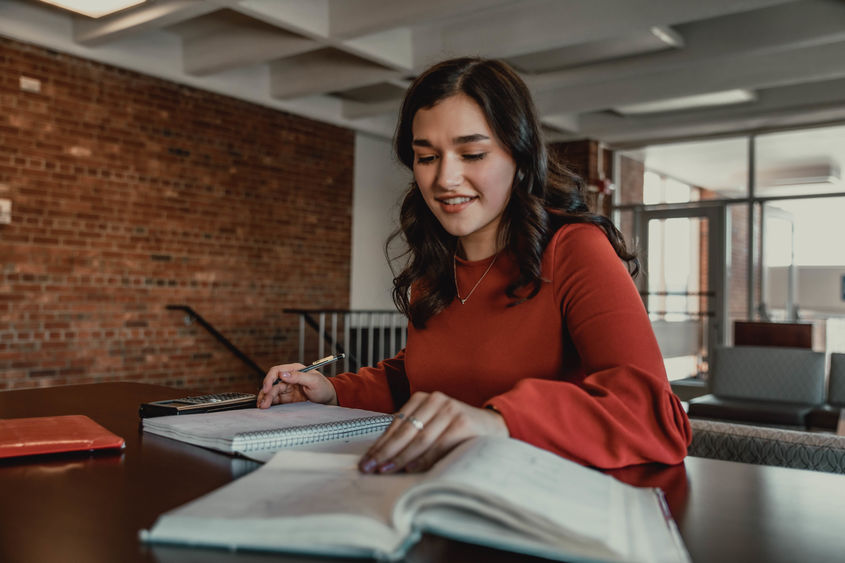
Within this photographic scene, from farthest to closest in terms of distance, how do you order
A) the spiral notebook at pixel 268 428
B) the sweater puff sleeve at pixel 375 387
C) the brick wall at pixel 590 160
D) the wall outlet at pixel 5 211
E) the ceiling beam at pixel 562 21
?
the brick wall at pixel 590 160 → the wall outlet at pixel 5 211 → the ceiling beam at pixel 562 21 → the sweater puff sleeve at pixel 375 387 → the spiral notebook at pixel 268 428

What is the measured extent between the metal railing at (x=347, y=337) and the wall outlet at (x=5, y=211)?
8.14 feet

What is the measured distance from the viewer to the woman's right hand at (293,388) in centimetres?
141

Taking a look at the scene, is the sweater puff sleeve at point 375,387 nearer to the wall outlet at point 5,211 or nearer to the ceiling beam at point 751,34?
the wall outlet at point 5,211

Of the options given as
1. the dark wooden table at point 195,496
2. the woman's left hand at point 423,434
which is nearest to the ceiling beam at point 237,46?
the dark wooden table at point 195,496

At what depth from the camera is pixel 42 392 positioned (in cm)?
171

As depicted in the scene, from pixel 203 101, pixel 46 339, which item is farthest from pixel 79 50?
pixel 46 339

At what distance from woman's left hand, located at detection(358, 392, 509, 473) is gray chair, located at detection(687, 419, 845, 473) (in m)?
0.76

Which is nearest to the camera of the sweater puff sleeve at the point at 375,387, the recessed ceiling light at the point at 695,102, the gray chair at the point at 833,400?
the sweater puff sleeve at the point at 375,387

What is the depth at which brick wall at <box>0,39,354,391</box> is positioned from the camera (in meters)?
5.23

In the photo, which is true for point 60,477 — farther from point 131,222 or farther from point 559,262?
point 131,222

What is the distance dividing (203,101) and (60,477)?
600cm

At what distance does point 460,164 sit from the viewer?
4.16ft

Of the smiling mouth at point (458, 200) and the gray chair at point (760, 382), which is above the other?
the smiling mouth at point (458, 200)

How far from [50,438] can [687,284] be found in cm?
802
